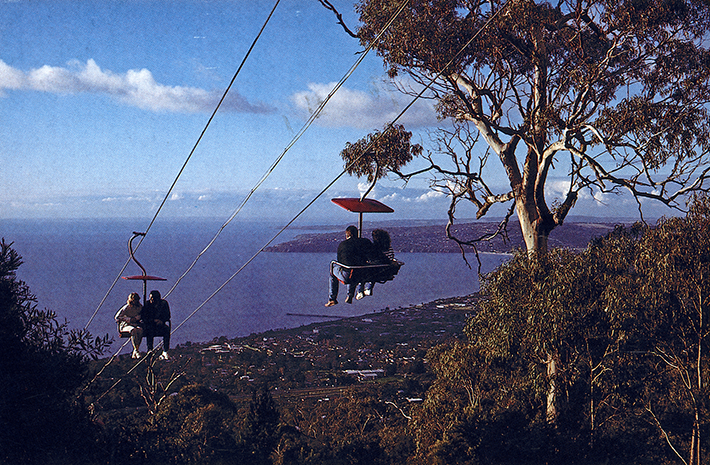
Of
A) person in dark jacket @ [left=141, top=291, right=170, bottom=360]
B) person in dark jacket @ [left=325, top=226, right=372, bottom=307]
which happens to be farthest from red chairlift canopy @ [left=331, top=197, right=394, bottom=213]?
person in dark jacket @ [left=141, top=291, right=170, bottom=360]

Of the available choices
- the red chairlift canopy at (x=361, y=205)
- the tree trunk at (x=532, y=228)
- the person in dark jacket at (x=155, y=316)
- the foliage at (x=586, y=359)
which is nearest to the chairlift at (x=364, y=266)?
the red chairlift canopy at (x=361, y=205)

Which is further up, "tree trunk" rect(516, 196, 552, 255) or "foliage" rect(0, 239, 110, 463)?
"tree trunk" rect(516, 196, 552, 255)

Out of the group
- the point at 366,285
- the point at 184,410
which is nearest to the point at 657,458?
the point at 366,285

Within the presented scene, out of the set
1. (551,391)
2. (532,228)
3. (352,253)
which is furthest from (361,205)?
(551,391)

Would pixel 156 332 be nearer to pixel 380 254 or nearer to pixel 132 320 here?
pixel 132 320

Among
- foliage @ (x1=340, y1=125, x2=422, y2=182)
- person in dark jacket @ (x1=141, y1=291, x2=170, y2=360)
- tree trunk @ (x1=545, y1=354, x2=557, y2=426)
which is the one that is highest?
foliage @ (x1=340, y1=125, x2=422, y2=182)

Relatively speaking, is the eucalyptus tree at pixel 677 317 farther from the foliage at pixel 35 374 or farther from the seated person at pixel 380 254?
the foliage at pixel 35 374

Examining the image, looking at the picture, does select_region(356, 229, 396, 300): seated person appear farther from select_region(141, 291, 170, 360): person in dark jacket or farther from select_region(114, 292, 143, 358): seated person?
select_region(114, 292, 143, 358): seated person
